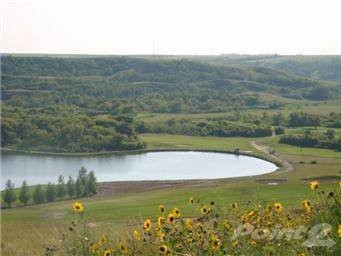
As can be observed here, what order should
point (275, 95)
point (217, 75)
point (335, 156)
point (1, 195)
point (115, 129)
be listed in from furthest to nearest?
point (217, 75)
point (275, 95)
point (115, 129)
point (335, 156)
point (1, 195)

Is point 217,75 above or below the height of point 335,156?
above

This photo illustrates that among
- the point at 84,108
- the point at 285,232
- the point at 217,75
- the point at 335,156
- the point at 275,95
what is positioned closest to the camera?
the point at 285,232

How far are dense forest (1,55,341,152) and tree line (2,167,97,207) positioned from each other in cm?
3763

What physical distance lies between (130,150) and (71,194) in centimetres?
3836

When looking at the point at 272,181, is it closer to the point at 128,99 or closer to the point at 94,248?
the point at 94,248

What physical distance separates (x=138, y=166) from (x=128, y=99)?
266 feet

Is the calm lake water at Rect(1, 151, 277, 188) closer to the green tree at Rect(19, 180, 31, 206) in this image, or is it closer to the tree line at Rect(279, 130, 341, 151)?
the green tree at Rect(19, 180, 31, 206)

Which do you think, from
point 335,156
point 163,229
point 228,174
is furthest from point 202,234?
point 335,156

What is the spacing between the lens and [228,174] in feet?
208

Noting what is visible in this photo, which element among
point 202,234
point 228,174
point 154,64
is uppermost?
point 154,64

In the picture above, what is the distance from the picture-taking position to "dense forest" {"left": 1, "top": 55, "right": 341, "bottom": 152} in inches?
3666

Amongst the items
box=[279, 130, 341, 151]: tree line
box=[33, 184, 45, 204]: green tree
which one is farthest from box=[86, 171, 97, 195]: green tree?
box=[279, 130, 341, 151]: tree line

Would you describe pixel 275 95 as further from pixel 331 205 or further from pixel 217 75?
pixel 331 205

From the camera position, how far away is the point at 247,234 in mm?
5406
